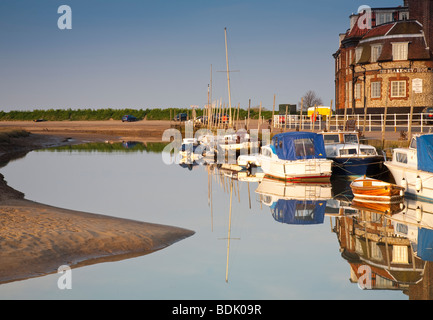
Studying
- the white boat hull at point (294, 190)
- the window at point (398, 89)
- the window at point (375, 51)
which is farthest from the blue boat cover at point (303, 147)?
the window at point (375, 51)

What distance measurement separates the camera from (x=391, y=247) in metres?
20.2

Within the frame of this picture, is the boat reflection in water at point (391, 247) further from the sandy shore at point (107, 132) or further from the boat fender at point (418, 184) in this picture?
the sandy shore at point (107, 132)

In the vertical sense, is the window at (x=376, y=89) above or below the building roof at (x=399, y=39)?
below

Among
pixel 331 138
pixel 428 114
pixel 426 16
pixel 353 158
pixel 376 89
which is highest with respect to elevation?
pixel 426 16

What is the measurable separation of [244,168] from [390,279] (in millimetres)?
28925

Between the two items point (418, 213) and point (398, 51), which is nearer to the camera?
point (418, 213)

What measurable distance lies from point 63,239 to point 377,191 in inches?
643

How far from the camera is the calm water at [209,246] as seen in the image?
1523 cm

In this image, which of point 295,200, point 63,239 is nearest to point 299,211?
point 295,200

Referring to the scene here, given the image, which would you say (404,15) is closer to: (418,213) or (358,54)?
(358,54)

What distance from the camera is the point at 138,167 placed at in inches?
1900

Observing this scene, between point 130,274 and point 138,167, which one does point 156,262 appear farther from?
point 138,167

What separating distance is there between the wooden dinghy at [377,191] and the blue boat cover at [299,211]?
6.33 ft
